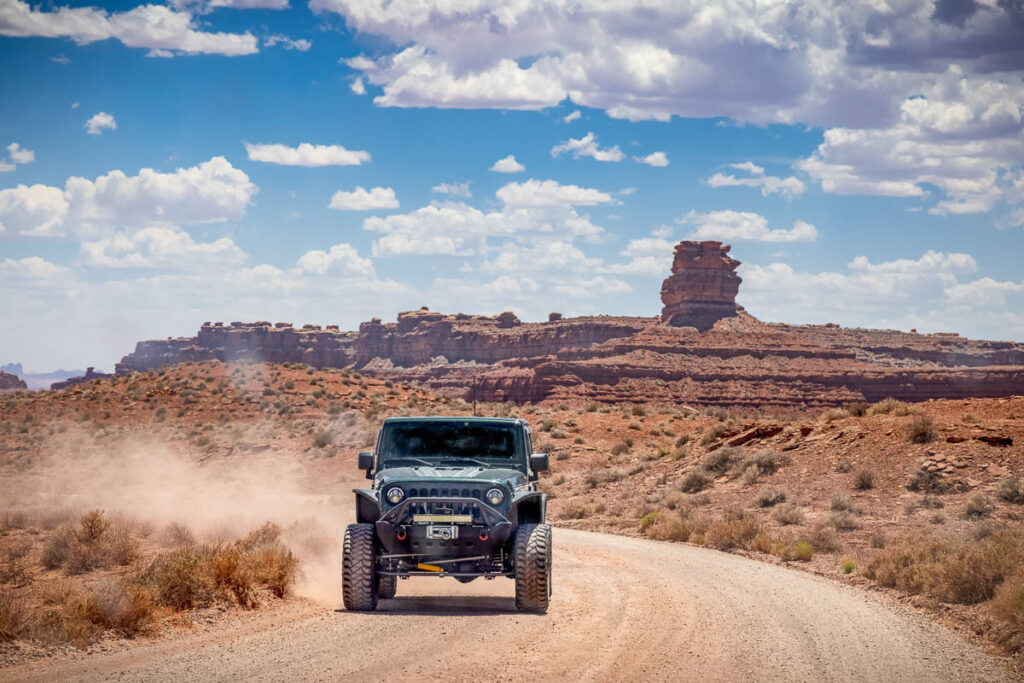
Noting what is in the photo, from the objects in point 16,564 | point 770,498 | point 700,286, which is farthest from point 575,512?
point 700,286

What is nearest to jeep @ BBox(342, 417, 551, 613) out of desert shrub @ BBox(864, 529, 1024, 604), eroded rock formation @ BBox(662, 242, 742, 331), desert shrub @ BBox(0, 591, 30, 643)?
desert shrub @ BBox(0, 591, 30, 643)

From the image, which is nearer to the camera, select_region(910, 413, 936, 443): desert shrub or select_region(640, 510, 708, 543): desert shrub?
select_region(640, 510, 708, 543): desert shrub

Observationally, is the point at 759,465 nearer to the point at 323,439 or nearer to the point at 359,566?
the point at 359,566

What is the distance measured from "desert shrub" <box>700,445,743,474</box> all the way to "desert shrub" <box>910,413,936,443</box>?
214 inches

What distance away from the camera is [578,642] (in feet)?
36.3

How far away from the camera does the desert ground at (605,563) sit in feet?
34.1

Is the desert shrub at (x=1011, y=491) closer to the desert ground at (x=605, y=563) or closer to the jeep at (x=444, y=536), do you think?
the desert ground at (x=605, y=563)

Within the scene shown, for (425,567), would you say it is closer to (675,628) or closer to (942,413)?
(675,628)

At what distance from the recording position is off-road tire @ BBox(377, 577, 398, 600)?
13531 mm

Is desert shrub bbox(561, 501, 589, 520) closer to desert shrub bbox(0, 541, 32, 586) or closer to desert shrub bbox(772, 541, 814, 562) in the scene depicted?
desert shrub bbox(772, 541, 814, 562)

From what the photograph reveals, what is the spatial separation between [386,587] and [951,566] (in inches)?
316

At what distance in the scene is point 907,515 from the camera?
23.6 m

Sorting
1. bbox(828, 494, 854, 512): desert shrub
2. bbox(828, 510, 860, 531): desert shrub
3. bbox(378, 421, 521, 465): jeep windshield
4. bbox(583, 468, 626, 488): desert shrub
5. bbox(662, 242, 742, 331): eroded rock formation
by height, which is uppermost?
bbox(662, 242, 742, 331): eroded rock formation

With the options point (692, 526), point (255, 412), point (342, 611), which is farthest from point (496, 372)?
point (342, 611)
